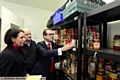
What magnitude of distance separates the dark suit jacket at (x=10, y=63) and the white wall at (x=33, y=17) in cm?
200

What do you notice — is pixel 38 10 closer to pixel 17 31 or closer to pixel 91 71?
pixel 17 31

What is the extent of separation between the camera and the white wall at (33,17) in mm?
2978

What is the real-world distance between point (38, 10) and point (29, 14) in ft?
0.97

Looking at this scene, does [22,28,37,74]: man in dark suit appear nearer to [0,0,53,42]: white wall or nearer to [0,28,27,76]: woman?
[0,28,27,76]: woman

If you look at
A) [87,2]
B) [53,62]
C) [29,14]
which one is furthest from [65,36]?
[29,14]

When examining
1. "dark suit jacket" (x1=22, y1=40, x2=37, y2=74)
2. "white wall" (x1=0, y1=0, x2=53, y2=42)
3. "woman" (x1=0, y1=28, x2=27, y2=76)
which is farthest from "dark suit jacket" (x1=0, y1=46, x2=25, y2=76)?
"white wall" (x1=0, y1=0, x2=53, y2=42)

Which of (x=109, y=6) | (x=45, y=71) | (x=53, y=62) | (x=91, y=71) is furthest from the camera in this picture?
(x=53, y=62)

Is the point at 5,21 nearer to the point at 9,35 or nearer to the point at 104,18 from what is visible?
the point at 9,35

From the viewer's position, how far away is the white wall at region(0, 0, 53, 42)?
2978mm

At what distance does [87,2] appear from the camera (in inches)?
42.7

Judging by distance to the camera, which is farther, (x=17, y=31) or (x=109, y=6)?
(x=17, y=31)

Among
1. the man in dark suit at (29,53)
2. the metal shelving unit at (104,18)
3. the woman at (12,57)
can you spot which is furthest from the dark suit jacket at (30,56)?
the metal shelving unit at (104,18)

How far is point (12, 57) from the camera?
1.14m

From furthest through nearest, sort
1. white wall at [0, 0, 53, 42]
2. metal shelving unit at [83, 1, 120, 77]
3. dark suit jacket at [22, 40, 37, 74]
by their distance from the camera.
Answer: white wall at [0, 0, 53, 42] → dark suit jacket at [22, 40, 37, 74] → metal shelving unit at [83, 1, 120, 77]
